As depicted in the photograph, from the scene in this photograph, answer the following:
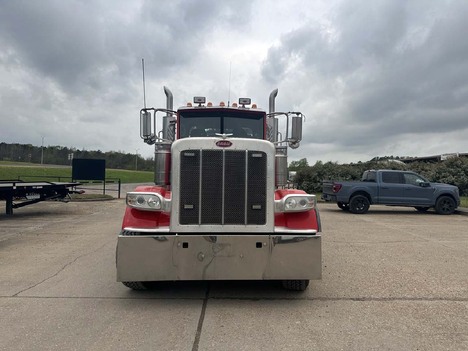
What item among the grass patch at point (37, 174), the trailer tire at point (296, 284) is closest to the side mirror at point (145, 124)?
the trailer tire at point (296, 284)

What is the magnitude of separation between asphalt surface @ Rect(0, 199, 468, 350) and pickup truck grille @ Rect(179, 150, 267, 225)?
102 centimetres

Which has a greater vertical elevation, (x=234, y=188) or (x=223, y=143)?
(x=223, y=143)

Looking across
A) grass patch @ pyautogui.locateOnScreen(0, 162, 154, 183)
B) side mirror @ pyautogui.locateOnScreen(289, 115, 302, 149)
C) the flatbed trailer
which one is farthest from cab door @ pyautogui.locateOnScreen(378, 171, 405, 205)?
grass patch @ pyautogui.locateOnScreen(0, 162, 154, 183)

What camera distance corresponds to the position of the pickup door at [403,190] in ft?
52.4

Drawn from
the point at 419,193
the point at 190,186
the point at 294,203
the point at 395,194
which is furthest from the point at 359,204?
the point at 190,186

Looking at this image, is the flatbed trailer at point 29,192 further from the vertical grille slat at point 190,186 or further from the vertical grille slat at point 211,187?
the vertical grille slat at point 211,187

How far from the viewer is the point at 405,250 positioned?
794cm

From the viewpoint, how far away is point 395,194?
1600 cm

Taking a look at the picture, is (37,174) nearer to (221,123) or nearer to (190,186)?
(221,123)

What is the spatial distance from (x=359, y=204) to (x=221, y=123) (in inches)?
428

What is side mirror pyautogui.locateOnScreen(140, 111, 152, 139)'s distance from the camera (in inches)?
244

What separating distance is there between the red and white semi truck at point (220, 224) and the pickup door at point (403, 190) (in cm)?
1219

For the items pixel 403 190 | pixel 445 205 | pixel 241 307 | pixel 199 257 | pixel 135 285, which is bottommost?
pixel 241 307

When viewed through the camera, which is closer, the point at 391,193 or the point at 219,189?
the point at 219,189
